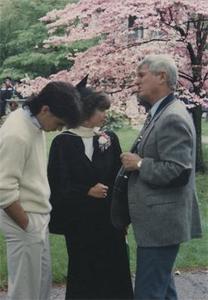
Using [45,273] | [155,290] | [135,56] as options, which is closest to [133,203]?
[155,290]

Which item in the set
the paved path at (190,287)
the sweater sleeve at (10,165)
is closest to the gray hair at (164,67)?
the sweater sleeve at (10,165)

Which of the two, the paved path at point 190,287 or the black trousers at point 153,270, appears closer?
the black trousers at point 153,270

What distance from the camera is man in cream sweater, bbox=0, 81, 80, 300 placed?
2.31 metres

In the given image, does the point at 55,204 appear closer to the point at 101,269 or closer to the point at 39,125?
the point at 101,269

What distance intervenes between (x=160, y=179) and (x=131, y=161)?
0.19m

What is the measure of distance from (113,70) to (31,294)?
180 inches

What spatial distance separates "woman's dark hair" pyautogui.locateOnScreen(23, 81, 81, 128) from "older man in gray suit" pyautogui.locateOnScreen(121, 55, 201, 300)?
13.8 inches

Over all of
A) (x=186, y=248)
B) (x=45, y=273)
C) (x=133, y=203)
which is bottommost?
(x=186, y=248)

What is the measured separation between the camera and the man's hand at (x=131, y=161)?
251 cm

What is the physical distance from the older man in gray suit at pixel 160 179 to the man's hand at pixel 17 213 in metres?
0.54

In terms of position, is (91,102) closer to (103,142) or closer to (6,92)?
(103,142)

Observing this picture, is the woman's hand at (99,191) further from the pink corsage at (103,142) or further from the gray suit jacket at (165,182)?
the gray suit jacket at (165,182)

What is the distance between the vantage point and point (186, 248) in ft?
15.4

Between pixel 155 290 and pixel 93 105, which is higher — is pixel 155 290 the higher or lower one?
the lower one
